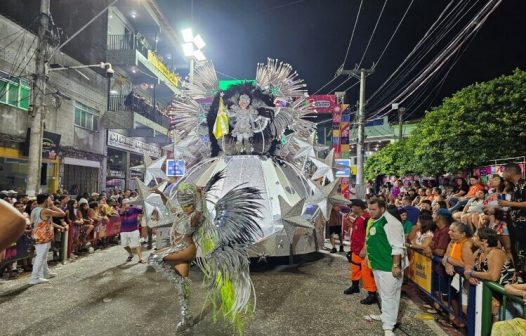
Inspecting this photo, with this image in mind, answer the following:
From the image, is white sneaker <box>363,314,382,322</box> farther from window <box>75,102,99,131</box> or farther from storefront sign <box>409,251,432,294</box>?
window <box>75,102,99,131</box>

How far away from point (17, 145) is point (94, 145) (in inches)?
237

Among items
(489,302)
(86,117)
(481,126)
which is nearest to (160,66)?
(86,117)

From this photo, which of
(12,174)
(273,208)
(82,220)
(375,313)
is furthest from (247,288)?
(12,174)

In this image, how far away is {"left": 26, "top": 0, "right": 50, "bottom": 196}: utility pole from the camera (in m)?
10.2

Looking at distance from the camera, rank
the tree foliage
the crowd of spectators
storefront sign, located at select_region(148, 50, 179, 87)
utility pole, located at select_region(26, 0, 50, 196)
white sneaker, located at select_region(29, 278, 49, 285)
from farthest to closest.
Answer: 1. storefront sign, located at select_region(148, 50, 179, 87)
2. the tree foliage
3. utility pole, located at select_region(26, 0, 50, 196)
4. the crowd of spectators
5. white sneaker, located at select_region(29, 278, 49, 285)

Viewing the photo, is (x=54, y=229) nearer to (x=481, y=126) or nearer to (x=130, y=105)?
(x=481, y=126)

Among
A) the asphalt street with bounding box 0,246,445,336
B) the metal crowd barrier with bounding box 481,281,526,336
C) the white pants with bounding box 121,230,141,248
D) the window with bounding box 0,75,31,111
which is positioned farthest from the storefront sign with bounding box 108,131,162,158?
the metal crowd barrier with bounding box 481,281,526,336

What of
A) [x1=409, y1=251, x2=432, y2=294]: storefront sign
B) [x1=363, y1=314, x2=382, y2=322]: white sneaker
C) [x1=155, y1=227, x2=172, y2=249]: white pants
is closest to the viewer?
[x1=363, y1=314, x2=382, y2=322]: white sneaker

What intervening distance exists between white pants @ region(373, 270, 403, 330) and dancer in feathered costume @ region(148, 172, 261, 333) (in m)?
1.71

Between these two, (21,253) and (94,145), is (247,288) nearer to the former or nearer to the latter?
(21,253)

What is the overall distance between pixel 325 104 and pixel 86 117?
13483 mm

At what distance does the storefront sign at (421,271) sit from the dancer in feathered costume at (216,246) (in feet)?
9.80

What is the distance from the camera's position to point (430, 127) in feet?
50.4

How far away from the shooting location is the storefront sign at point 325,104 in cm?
1812
